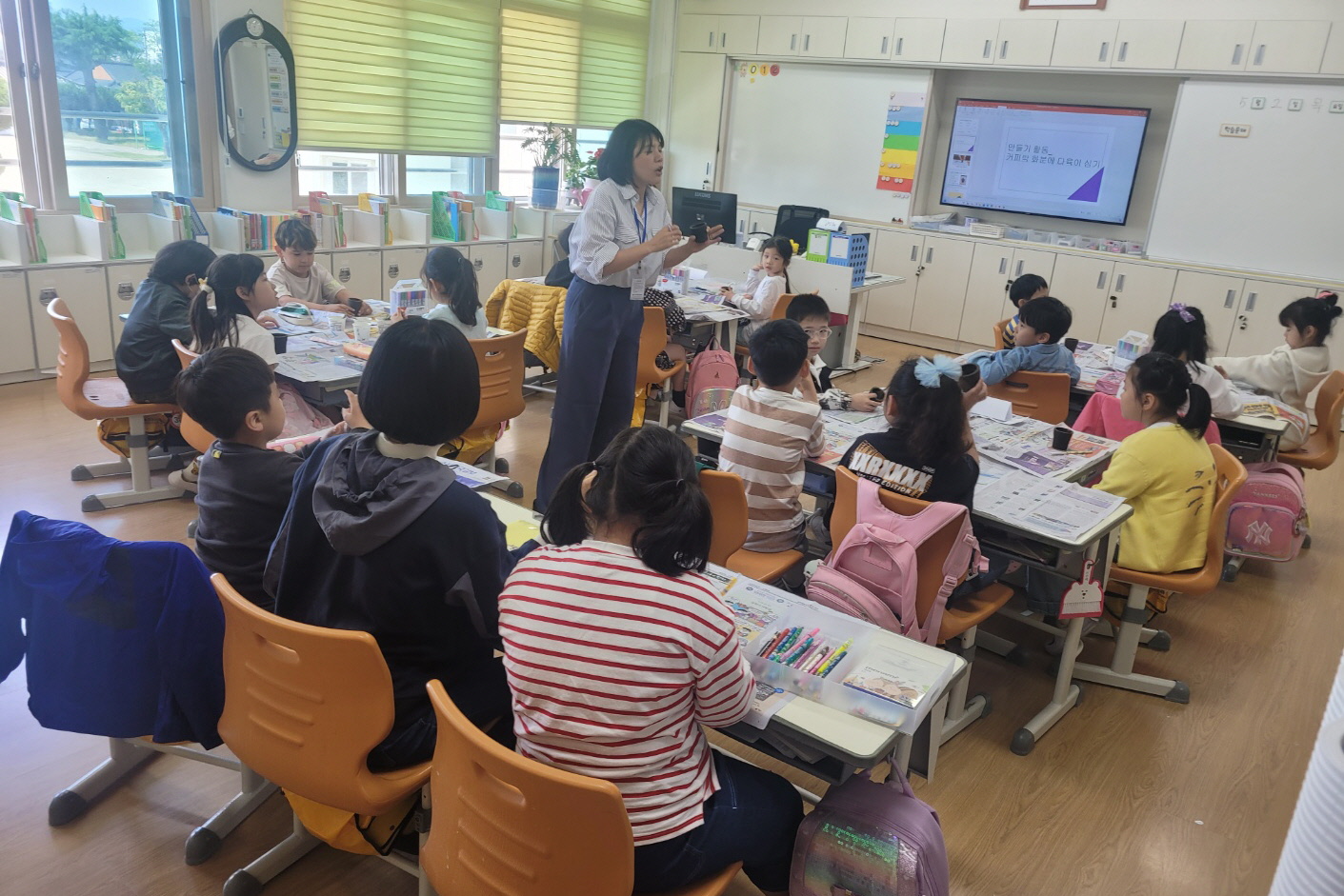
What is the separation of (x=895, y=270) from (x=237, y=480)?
22.3ft

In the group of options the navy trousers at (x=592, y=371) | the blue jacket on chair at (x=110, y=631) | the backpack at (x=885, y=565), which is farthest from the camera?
the navy trousers at (x=592, y=371)

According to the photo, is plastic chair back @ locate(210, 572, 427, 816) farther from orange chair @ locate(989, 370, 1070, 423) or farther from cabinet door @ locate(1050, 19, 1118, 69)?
cabinet door @ locate(1050, 19, 1118, 69)

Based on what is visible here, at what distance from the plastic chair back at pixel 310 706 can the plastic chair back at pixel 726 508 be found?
0.98 meters

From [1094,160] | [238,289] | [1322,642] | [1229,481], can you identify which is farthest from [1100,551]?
[1094,160]

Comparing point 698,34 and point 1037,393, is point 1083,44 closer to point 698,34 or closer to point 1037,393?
point 698,34

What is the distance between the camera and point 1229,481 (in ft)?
9.52

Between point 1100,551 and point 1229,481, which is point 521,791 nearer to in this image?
point 1100,551

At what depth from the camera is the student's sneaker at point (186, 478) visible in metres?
3.73

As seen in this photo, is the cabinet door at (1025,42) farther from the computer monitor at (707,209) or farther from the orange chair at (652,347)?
the orange chair at (652,347)

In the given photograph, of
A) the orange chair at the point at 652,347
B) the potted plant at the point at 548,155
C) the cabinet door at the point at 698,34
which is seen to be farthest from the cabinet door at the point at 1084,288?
the potted plant at the point at 548,155

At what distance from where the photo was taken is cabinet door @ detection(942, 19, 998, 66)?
7309mm

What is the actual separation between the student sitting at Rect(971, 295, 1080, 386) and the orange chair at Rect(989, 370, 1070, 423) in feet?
0.15

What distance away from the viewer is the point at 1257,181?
6559mm

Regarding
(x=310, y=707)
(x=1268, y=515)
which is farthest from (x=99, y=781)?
(x=1268, y=515)
